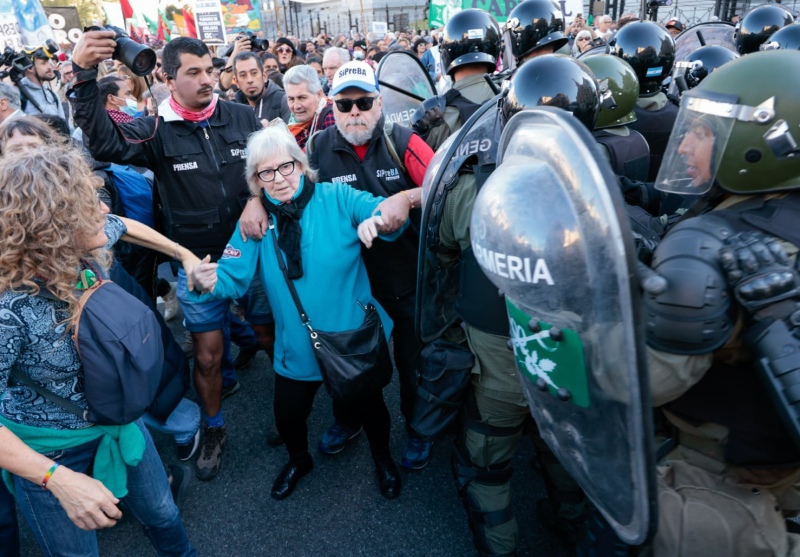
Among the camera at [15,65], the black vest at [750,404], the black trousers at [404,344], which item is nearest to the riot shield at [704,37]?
the black trousers at [404,344]

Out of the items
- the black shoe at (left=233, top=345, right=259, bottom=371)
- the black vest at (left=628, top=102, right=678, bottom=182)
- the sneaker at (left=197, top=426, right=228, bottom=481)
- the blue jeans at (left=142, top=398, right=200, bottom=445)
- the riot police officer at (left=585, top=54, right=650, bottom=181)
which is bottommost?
the black shoe at (left=233, top=345, right=259, bottom=371)

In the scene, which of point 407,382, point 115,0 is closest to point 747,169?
point 407,382

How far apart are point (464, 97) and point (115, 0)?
17349 millimetres

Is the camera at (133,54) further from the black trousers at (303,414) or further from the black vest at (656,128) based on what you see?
the black vest at (656,128)

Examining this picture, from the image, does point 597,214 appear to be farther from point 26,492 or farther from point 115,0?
point 115,0

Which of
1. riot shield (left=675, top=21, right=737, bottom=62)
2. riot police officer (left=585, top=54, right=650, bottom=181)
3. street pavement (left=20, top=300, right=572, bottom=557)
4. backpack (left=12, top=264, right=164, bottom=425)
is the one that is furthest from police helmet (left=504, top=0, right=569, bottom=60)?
backpack (left=12, top=264, right=164, bottom=425)

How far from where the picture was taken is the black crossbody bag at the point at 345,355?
2287mm

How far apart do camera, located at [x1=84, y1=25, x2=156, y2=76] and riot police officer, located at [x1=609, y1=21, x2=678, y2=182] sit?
2.90 metres

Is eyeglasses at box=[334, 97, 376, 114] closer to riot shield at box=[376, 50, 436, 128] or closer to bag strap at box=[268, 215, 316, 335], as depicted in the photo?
bag strap at box=[268, 215, 316, 335]

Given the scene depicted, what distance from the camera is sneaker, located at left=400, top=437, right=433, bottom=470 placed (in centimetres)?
289

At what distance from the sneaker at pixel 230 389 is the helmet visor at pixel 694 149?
3.04m

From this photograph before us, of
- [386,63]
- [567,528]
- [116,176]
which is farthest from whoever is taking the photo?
[386,63]

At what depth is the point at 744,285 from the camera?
105 cm

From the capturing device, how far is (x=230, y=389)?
3650 mm
